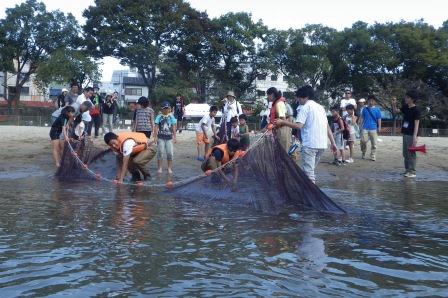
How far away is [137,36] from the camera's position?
2021 inches

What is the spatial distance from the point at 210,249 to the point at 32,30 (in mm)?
56242

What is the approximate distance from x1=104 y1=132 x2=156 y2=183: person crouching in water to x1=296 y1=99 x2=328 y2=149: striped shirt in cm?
373

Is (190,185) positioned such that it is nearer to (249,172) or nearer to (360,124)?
(249,172)

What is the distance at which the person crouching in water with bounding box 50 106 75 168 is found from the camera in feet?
42.2

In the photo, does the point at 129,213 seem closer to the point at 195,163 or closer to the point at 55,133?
the point at 55,133

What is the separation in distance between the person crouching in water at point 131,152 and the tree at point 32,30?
47.1 m

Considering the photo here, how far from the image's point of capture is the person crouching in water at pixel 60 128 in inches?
506

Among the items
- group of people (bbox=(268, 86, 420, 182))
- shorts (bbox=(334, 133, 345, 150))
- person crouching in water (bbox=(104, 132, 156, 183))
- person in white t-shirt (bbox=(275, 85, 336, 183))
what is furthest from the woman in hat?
person in white t-shirt (bbox=(275, 85, 336, 183))

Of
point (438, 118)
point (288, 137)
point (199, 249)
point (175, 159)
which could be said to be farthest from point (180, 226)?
point (438, 118)

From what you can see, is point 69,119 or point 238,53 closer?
point 69,119

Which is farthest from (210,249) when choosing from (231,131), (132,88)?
(132,88)

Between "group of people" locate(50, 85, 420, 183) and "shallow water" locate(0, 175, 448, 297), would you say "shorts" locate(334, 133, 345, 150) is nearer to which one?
"group of people" locate(50, 85, 420, 183)

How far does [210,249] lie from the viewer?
5.69 m

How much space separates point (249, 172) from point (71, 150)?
493 cm
